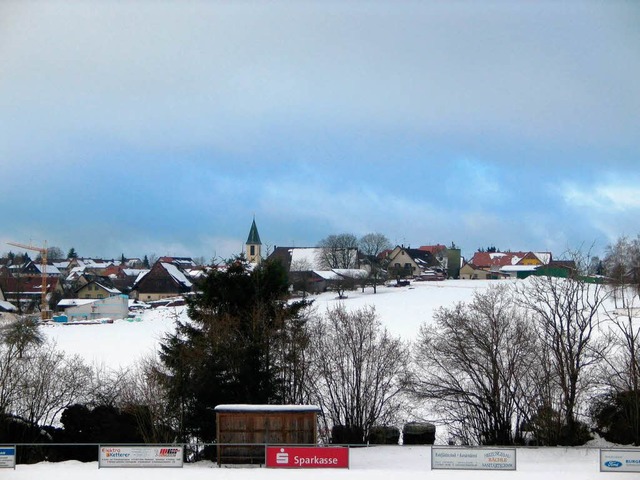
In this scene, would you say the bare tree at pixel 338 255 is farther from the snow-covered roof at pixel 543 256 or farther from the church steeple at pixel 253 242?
the snow-covered roof at pixel 543 256

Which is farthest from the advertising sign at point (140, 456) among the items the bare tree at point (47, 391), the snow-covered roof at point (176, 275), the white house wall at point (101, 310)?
the snow-covered roof at point (176, 275)

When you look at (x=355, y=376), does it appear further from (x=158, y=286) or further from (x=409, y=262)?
(x=409, y=262)

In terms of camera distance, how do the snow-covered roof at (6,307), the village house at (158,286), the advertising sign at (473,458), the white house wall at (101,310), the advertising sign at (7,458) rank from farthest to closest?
1. the village house at (158,286)
2. the snow-covered roof at (6,307)
3. the white house wall at (101,310)
4. the advertising sign at (473,458)
5. the advertising sign at (7,458)

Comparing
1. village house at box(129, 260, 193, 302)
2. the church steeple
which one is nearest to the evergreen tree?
village house at box(129, 260, 193, 302)

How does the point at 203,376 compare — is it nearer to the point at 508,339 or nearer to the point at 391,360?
the point at 391,360

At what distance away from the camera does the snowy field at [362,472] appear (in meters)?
18.6

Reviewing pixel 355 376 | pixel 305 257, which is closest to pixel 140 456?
pixel 355 376

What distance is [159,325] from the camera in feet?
210

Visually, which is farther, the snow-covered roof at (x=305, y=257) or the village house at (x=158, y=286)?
the snow-covered roof at (x=305, y=257)

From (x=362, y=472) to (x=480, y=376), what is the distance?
924cm

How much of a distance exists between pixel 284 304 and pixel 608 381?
12.8 meters

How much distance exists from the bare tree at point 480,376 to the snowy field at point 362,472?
3873 millimetres

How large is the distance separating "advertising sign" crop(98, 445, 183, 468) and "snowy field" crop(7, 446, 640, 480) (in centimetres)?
17

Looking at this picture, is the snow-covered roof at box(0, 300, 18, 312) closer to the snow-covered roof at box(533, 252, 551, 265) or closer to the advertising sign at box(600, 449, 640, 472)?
the advertising sign at box(600, 449, 640, 472)
